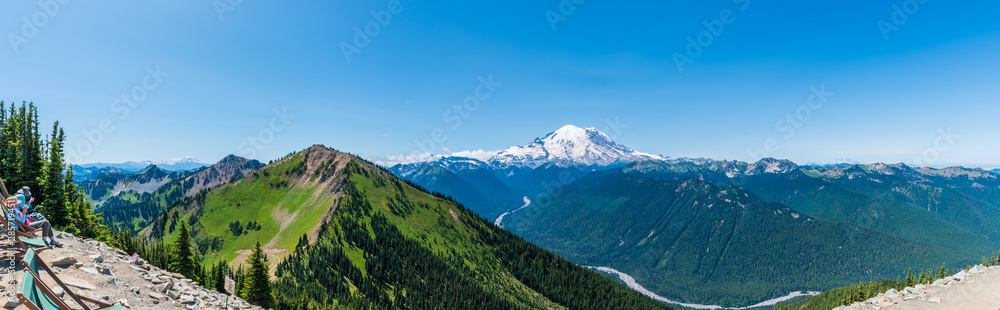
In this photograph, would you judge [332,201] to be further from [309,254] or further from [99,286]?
[99,286]

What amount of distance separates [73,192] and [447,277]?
115 meters

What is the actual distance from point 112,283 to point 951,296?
212 ft

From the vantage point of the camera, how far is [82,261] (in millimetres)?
23547

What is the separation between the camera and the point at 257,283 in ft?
205

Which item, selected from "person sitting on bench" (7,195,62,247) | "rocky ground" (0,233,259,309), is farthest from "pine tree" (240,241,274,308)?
"person sitting on bench" (7,195,62,247)

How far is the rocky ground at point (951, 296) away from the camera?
3209 cm

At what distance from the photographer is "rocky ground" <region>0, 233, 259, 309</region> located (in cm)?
1923

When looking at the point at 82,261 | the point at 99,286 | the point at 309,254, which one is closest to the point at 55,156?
the point at 82,261

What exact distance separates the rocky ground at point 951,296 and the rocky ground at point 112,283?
170 feet

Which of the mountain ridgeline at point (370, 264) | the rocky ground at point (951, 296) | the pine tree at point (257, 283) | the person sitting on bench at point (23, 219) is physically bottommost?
the mountain ridgeline at point (370, 264)

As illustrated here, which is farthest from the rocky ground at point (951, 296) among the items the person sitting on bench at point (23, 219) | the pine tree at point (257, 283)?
the pine tree at point (257, 283)

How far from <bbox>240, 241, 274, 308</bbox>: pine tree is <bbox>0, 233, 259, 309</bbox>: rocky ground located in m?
36.8

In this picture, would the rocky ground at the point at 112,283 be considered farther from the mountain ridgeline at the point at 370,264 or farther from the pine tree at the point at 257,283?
the mountain ridgeline at the point at 370,264

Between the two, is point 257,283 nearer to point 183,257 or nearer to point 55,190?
point 183,257
